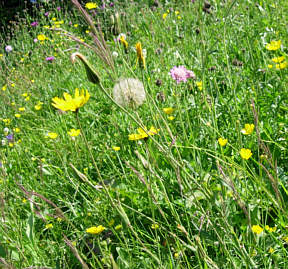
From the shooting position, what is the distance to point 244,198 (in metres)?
0.99

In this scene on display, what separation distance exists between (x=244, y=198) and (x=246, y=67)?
1.04 metres

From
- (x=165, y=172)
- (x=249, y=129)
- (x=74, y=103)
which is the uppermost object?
(x=74, y=103)

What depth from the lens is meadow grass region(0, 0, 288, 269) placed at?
0.82 metres

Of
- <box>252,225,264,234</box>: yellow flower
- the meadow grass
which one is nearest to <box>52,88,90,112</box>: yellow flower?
the meadow grass

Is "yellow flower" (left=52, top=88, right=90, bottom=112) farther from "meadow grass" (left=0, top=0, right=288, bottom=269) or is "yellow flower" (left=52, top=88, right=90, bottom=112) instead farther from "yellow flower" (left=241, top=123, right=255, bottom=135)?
"yellow flower" (left=241, top=123, right=255, bottom=135)

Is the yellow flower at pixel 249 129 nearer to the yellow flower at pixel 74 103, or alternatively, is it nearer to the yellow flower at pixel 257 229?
the yellow flower at pixel 257 229

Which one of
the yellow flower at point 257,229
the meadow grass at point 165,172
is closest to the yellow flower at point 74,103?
the meadow grass at point 165,172

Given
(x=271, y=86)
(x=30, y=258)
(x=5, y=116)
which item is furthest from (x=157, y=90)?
(x=5, y=116)

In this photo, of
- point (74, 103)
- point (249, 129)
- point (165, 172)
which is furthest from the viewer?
point (165, 172)

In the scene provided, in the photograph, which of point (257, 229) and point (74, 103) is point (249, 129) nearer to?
point (257, 229)

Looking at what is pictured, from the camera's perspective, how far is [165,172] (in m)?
1.26

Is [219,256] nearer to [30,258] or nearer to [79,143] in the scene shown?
[30,258]

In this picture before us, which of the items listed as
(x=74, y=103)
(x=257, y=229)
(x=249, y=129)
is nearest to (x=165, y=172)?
(x=249, y=129)

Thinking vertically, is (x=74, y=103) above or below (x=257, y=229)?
above
